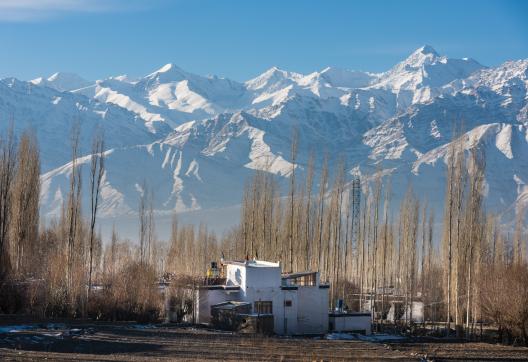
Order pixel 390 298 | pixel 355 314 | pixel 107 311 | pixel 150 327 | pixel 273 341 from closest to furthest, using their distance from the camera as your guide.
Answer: pixel 273 341 < pixel 150 327 < pixel 107 311 < pixel 355 314 < pixel 390 298

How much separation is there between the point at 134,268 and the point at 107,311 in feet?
20.0

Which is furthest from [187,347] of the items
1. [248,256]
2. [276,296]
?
[248,256]

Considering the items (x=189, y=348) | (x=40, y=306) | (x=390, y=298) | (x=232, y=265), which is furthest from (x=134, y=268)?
(x=390, y=298)

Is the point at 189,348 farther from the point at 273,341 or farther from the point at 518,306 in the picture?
the point at 518,306

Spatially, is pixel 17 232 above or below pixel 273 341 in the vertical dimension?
above

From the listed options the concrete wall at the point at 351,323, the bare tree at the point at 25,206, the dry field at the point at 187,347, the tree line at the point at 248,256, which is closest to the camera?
the dry field at the point at 187,347

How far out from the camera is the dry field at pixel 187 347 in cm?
2595

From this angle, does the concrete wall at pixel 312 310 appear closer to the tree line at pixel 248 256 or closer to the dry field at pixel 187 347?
the dry field at pixel 187 347

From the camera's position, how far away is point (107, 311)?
38.0 metres

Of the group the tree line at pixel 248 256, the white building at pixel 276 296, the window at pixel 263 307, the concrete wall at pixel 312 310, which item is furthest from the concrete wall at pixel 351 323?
the tree line at pixel 248 256

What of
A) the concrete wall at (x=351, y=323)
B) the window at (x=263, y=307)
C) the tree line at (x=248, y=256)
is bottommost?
the concrete wall at (x=351, y=323)

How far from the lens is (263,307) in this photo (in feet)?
128

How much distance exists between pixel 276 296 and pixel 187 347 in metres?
11.3

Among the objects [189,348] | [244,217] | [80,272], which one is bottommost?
[189,348]
